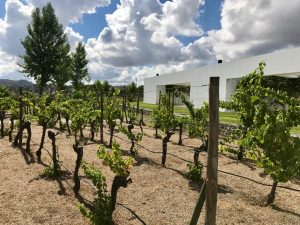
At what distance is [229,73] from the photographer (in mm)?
26266

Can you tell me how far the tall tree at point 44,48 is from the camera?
30.8 m

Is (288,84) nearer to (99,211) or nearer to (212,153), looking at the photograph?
(99,211)

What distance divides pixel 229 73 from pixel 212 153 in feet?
76.0

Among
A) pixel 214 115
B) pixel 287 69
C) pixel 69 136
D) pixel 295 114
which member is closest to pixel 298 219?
pixel 295 114

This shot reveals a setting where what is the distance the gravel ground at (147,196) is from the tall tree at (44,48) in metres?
22.9

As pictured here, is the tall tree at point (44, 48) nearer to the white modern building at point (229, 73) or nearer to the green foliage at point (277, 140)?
the white modern building at point (229, 73)

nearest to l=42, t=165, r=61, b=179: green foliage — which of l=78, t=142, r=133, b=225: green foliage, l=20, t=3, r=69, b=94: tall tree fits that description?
l=78, t=142, r=133, b=225: green foliage

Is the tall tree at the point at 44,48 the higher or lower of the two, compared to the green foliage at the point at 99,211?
higher

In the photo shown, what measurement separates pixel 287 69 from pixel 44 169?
55.5 feet

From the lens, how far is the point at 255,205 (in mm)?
6535

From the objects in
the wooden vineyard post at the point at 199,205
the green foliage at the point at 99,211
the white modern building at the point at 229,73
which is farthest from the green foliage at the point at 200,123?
the wooden vineyard post at the point at 199,205

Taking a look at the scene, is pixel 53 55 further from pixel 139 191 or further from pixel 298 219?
pixel 298 219

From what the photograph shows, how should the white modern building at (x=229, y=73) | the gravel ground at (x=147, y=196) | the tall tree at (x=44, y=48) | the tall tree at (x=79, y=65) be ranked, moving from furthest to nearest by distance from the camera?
1. the tall tree at (x=79, y=65)
2. the tall tree at (x=44, y=48)
3. the white modern building at (x=229, y=73)
4. the gravel ground at (x=147, y=196)

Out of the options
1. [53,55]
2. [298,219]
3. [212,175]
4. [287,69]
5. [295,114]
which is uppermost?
[53,55]
